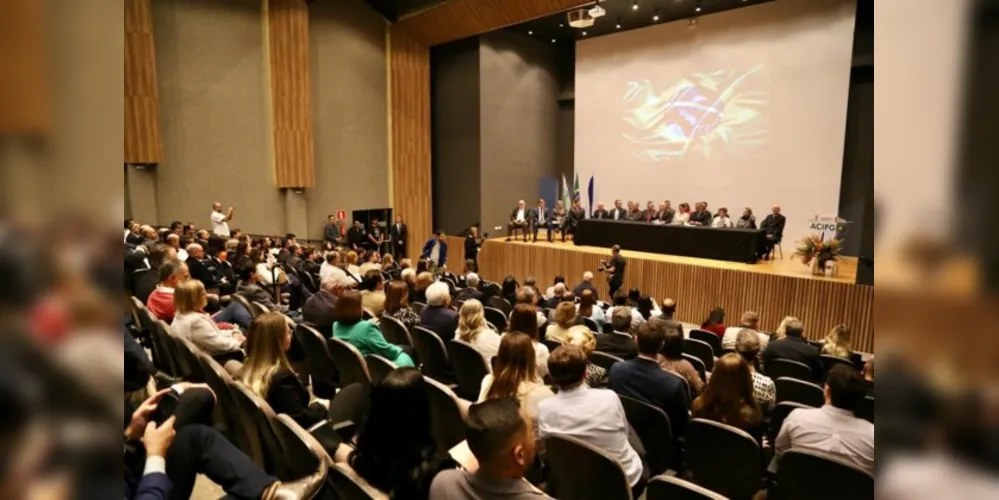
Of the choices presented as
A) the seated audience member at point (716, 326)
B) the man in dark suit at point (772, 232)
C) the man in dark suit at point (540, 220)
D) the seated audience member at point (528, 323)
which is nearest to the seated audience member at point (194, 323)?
the seated audience member at point (528, 323)

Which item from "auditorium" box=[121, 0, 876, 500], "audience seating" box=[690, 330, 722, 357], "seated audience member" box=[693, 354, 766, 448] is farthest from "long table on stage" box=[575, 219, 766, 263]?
"seated audience member" box=[693, 354, 766, 448]

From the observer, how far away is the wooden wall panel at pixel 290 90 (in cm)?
1100

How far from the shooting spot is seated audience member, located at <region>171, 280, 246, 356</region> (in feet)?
10.2

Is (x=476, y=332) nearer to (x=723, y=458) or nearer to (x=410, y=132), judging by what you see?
(x=723, y=458)

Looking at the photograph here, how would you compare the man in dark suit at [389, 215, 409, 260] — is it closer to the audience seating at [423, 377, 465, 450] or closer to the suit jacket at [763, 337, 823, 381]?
the suit jacket at [763, 337, 823, 381]

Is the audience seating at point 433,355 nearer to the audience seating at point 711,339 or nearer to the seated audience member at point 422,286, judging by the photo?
the seated audience member at point 422,286

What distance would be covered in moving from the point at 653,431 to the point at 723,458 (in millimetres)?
325

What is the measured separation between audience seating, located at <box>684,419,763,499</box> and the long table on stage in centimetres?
670

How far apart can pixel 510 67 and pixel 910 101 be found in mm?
13474

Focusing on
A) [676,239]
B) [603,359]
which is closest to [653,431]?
[603,359]

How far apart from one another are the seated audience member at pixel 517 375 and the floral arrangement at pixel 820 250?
20.8 ft

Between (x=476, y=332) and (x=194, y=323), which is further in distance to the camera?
(x=476, y=332)

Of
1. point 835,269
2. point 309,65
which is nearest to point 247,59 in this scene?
point 309,65

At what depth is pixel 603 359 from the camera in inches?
135
